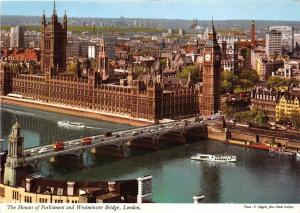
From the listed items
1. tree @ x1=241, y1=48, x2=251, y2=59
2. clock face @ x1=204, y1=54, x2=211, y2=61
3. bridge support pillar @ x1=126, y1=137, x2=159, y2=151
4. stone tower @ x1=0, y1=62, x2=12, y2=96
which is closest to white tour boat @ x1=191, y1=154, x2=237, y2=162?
bridge support pillar @ x1=126, y1=137, x2=159, y2=151

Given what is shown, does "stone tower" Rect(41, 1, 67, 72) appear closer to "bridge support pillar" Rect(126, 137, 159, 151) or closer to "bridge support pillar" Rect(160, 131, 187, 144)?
"bridge support pillar" Rect(160, 131, 187, 144)

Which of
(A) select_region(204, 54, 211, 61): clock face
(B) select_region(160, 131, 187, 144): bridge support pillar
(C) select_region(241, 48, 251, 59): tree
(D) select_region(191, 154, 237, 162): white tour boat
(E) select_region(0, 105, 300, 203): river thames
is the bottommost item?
(E) select_region(0, 105, 300, 203): river thames

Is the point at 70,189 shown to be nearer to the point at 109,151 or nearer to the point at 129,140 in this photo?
the point at 109,151

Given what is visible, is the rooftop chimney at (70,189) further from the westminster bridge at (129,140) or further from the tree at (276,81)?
the tree at (276,81)

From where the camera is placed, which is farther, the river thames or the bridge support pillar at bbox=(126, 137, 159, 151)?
the bridge support pillar at bbox=(126, 137, 159, 151)

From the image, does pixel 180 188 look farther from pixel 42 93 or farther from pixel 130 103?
pixel 42 93

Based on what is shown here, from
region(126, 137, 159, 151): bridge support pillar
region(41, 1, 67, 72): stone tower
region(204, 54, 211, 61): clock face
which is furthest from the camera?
region(41, 1, 67, 72): stone tower

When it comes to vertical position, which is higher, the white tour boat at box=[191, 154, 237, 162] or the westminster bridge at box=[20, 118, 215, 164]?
the westminster bridge at box=[20, 118, 215, 164]

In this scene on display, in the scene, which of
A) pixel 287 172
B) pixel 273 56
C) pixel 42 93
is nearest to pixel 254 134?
pixel 287 172
